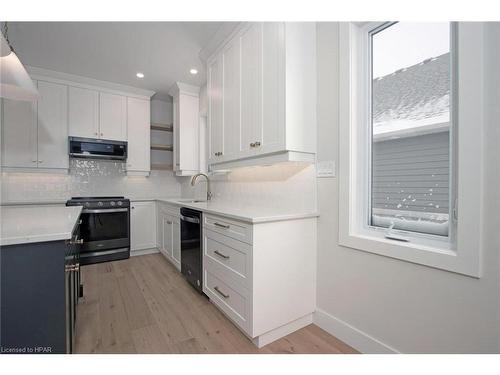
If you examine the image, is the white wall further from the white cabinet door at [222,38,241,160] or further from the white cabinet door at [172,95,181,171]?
the white cabinet door at [172,95,181,171]

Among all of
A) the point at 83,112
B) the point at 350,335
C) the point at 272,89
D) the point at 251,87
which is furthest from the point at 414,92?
the point at 83,112

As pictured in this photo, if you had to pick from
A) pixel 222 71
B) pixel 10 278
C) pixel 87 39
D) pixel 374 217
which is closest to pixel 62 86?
pixel 87 39

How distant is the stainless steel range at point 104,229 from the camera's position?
3.03 metres

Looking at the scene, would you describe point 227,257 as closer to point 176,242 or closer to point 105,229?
point 176,242

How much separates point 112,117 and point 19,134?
1.10 metres

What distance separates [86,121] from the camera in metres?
3.29

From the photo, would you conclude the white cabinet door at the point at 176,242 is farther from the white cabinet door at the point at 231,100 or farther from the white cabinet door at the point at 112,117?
the white cabinet door at the point at 112,117

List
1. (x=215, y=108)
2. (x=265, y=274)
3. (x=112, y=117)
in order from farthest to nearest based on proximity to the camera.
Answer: (x=112, y=117) < (x=215, y=108) < (x=265, y=274)

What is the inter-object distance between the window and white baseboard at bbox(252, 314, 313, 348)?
923 mm

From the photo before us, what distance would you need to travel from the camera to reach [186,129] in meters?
3.57

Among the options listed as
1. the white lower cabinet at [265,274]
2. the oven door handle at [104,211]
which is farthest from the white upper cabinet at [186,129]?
the white lower cabinet at [265,274]

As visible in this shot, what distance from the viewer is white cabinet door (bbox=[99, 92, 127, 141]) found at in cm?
339

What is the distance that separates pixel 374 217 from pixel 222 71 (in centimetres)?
187

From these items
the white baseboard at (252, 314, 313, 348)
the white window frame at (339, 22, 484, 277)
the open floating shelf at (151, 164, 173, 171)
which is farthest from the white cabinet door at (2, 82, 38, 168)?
the white window frame at (339, 22, 484, 277)
